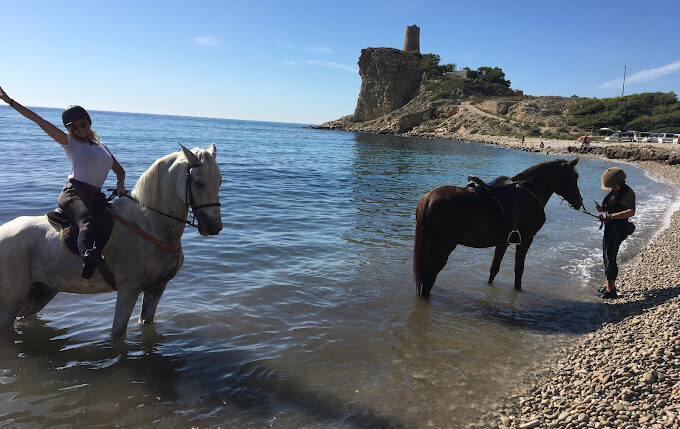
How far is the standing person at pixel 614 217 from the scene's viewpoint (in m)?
6.38

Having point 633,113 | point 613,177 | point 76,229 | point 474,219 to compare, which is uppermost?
point 633,113

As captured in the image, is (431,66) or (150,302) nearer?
(150,302)

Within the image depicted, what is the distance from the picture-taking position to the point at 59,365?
412cm

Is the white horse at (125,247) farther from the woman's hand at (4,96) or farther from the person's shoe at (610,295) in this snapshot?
the person's shoe at (610,295)

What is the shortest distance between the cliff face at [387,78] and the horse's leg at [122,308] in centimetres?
10653

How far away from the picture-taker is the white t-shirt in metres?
3.68

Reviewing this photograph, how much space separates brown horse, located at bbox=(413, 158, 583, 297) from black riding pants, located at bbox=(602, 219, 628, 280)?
1.05 m

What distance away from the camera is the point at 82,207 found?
3646 millimetres

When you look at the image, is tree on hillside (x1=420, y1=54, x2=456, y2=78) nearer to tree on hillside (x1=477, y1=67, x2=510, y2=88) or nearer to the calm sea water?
tree on hillside (x1=477, y1=67, x2=510, y2=88)

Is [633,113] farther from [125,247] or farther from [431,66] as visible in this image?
[125,247]

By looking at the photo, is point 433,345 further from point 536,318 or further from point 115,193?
point 115,193

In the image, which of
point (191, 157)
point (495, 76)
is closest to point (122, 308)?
point (191, 157)

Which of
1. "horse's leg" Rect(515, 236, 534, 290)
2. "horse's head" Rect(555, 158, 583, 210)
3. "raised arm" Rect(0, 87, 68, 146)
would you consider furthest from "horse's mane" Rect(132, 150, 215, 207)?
"horse's head" Rect(555, 158, 583, 210)

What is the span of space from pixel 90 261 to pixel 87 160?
930 millimetres
